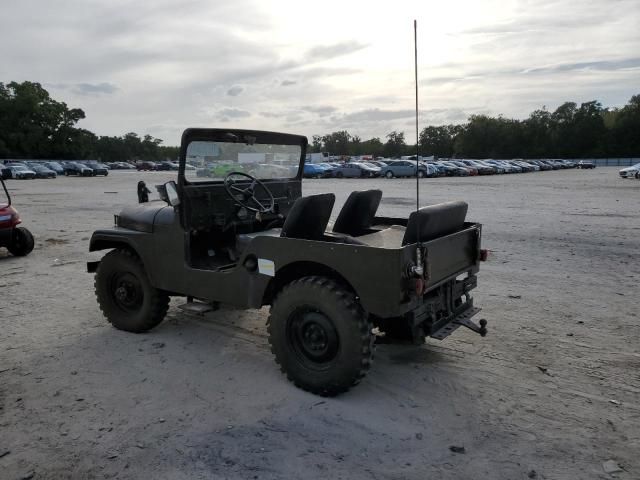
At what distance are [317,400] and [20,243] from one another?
295 inches

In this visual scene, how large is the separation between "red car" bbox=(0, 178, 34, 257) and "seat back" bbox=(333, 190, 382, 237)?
6.76 meters

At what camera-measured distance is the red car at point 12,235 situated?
8633mm

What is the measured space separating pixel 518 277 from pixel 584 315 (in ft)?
5.19

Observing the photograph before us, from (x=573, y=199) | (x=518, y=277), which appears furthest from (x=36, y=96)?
(x=518, y=277)

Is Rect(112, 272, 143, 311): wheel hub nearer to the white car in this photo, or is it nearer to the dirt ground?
the dirt ground

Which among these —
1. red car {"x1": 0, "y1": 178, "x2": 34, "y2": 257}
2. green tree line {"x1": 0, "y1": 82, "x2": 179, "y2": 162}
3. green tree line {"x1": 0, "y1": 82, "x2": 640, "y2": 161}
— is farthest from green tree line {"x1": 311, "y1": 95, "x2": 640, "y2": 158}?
red car {"x1": 0, "y1": 178, "x2": 34, "y2": 257}

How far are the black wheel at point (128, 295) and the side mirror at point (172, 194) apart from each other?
831 mm

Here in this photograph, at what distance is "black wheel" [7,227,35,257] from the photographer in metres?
8.74

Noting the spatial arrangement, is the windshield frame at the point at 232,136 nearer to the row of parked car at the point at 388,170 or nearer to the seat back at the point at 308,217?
the seat back at the point at 308,217

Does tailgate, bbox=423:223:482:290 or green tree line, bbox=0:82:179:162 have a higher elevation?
green tree line, bbox=0:82:179:162

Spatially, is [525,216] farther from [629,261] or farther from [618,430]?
[618,430]

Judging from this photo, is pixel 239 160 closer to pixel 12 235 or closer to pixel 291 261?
pixel 291 261

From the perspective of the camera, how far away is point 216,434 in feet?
10.3

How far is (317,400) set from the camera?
3549 millimetres
